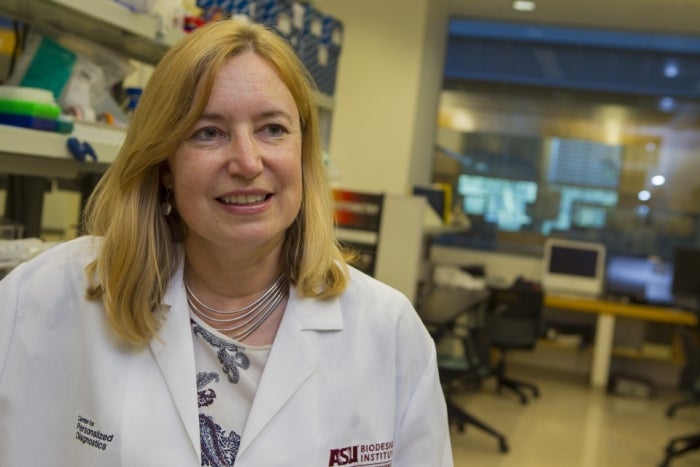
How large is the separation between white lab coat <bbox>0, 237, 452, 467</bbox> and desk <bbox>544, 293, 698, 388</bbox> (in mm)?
6673

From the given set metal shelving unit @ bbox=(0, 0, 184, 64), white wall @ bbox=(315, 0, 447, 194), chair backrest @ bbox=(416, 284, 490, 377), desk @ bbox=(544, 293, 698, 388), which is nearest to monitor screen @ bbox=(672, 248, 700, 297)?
desk @ bbox=(544, 293, 698, 388)

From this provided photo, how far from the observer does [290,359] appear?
4.66ft

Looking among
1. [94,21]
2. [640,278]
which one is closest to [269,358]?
[94,21]

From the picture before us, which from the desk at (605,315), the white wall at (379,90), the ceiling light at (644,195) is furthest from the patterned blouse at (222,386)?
the ceiling light at (644,195)

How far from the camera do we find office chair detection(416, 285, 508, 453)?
17.9 feet

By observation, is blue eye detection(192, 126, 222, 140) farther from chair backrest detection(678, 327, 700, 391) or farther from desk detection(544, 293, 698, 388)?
desk detection(544, 293, 698, 388)

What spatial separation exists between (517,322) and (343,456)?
602 centimetres

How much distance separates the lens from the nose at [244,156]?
1.32 m

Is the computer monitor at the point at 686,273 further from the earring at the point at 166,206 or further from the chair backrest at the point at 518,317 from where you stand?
the earring at the point at 166,206

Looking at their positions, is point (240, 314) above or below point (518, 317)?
above

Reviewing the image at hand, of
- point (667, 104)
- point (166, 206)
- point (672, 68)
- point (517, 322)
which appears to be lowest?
point (517, 322)

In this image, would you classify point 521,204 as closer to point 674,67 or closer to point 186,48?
point 674,67

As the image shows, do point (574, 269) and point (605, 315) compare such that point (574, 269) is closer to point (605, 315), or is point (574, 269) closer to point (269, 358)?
point (605, 315)

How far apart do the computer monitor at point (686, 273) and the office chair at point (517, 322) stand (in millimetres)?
1578
